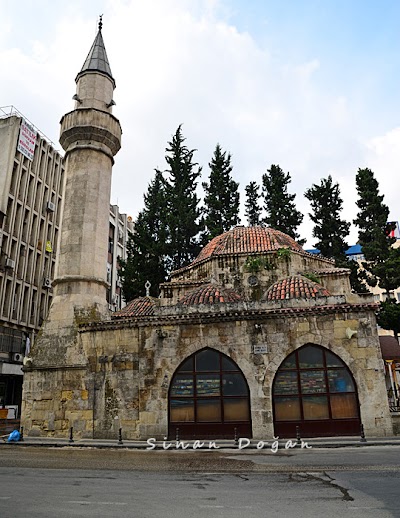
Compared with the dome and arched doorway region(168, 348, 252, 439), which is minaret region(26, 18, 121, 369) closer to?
arched doorway region(168, 348, 252, 439)

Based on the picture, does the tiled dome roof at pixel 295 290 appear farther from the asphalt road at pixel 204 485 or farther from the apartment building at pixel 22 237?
the apartment building at pixel 22 237

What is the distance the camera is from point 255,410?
14.6 m

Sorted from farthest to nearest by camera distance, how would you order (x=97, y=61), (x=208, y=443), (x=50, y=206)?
1. (x=50, y=206)
2. (x=97, y=61)
3. (x=208, y=443)

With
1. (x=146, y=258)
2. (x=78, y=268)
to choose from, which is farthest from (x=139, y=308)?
(x=146, y=258)

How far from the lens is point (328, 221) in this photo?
1234 inches

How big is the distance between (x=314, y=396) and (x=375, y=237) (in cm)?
1607

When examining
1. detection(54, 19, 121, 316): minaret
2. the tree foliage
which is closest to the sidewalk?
detection(54, 19, 121, 316): minaret

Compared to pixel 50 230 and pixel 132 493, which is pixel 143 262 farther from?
pixel 132 493

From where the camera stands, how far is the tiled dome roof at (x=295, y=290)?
16.2 meters

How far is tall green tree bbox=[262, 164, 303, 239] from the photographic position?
33750mm

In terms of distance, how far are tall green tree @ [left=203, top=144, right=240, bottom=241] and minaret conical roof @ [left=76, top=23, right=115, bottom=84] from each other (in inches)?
561

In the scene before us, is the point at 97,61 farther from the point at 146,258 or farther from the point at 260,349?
the point at 260,349

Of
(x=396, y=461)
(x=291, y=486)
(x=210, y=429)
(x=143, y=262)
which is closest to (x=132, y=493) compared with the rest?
(x=291, y=486)

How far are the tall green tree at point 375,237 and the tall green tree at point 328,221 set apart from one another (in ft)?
5.79
